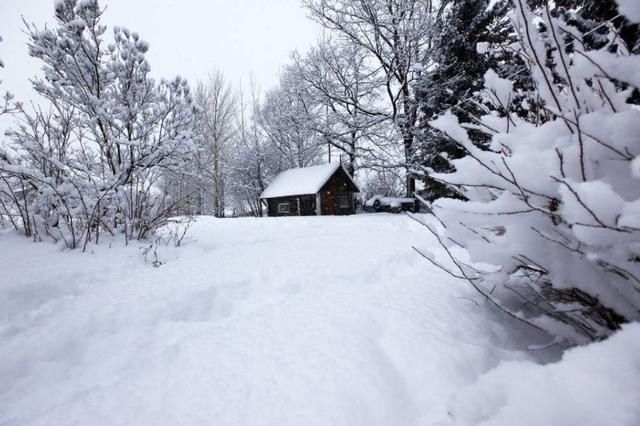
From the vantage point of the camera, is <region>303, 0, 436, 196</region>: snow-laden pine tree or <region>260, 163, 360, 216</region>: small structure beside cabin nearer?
<region>303, 0, 436, 196</region>: snow-laden pine tree

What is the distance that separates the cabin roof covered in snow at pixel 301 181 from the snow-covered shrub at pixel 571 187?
51.5 feet

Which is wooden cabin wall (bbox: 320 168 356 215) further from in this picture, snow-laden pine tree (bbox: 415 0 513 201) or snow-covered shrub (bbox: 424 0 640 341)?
snow-covered shrub (bbox: 424 0 640 341)

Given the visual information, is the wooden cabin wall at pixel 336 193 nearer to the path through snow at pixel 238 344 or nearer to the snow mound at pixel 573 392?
the path through snow at pixel 238 344

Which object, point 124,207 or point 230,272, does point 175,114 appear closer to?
point 124,207

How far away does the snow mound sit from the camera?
1.95 ft

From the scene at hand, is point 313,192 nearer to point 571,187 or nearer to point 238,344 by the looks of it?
point 238,344

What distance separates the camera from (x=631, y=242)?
2.51 feet

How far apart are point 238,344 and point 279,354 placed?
22 cm

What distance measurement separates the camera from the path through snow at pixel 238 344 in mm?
955

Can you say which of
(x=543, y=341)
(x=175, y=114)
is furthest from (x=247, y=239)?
(x=543, y=341)

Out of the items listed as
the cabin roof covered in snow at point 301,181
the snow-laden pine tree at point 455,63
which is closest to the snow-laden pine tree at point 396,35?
the snow-laden pine tree at point 455,63

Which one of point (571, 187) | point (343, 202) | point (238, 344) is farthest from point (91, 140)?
point (343, 202)

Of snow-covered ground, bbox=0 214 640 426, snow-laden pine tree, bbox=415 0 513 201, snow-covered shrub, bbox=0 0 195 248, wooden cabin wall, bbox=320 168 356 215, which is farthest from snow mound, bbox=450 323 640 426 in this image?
wooden cabin wall, bbox=320 168 356 215

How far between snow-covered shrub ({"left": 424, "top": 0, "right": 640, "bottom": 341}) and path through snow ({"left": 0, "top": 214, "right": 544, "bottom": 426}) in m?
0.37
